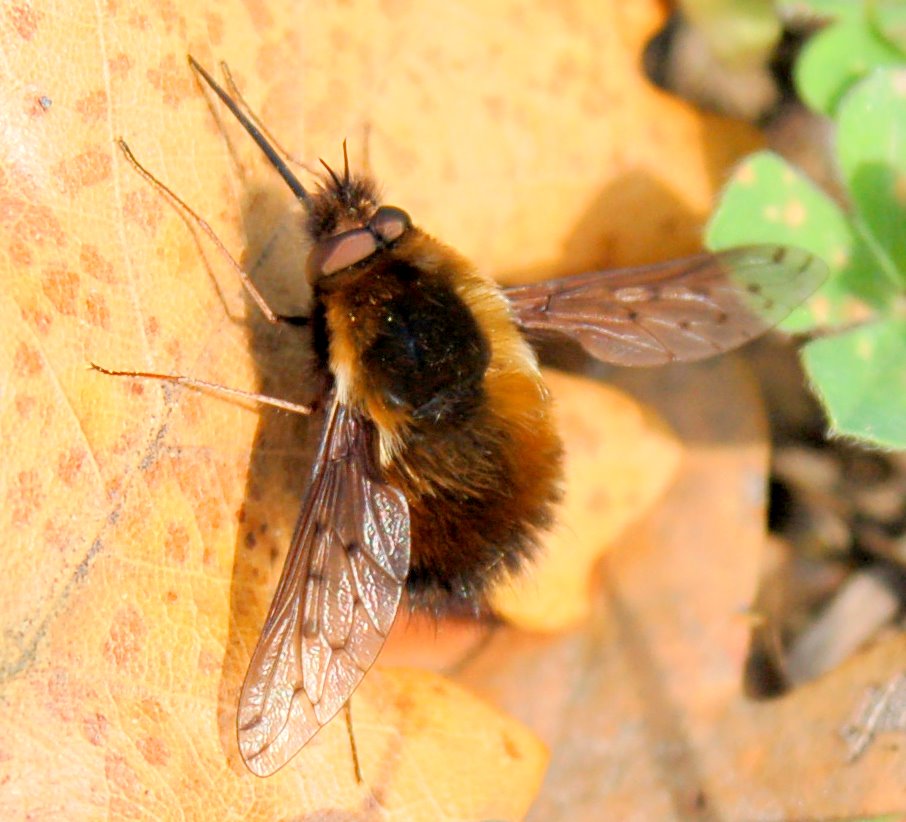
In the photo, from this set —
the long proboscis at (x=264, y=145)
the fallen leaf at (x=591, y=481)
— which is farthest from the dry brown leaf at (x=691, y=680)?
the long proboscis at (x=264, y=145)

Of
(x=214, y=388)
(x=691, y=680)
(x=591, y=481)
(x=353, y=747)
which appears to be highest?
(x=214, y=388)

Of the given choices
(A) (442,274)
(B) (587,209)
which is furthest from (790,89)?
(A) (442,274)

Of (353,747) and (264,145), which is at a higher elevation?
(264,145)

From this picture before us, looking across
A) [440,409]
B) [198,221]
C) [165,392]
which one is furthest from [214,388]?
[440,409]

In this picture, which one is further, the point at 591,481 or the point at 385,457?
the point at 591,481

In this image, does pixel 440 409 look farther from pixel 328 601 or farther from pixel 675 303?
pixel 675 303

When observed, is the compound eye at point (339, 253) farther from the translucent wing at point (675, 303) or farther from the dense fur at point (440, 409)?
the translucent wing at point (675, 303)

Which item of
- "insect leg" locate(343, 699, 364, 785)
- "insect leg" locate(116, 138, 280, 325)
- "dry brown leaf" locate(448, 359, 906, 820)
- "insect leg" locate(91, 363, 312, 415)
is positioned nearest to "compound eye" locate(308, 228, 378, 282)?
"insect leg" locate(116, 138, 280, 325)
